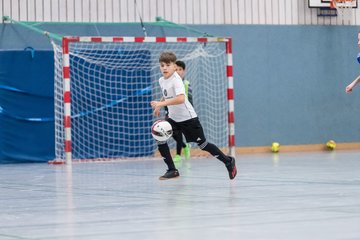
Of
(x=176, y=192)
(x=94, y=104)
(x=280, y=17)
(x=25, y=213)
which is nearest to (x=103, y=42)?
(x=94, y=104)

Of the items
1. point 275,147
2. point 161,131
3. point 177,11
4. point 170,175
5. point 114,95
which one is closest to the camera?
point 161,131

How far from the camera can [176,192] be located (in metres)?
9.59

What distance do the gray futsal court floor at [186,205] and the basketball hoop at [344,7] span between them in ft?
30.7

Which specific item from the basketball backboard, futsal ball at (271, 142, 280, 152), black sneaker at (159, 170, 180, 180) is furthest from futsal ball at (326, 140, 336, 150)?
black sneaker at (159, 170, 180, 180)

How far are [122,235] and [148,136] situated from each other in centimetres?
1402

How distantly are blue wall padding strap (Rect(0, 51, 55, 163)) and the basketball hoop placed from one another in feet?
24.2

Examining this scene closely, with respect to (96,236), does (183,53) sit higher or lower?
higher

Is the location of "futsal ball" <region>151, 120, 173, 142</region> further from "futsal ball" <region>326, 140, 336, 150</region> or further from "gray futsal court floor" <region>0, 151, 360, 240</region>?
"futsal ball" <region>326, 140, 336, 150</region>

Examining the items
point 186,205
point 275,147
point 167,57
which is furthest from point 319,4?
point 186,205

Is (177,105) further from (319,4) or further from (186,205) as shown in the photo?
(319,4)

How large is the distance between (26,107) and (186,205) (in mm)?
11478

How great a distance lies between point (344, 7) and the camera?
22453mm

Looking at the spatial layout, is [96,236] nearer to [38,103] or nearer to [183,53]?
[38,103]

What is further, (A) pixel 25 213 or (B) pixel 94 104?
(B) pixel 94 104
